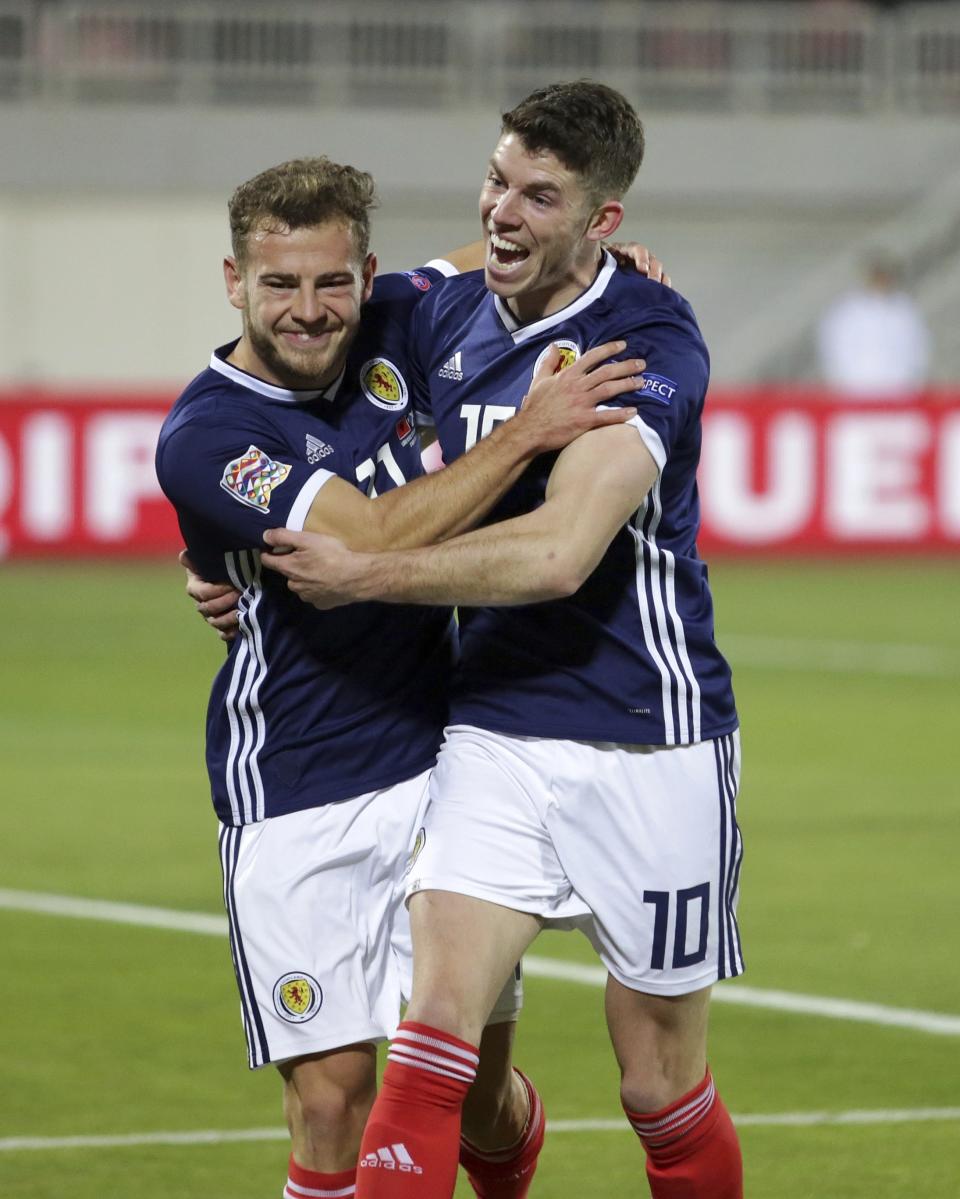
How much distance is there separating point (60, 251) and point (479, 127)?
4710 mm

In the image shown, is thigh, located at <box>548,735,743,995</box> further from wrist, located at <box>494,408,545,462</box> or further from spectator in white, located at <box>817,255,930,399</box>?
spectator in white, located at <box>817,255,930,399</box>

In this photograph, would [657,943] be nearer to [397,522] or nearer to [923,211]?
[397,522]

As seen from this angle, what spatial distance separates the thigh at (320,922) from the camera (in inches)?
176

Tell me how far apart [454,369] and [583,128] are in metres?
0.54

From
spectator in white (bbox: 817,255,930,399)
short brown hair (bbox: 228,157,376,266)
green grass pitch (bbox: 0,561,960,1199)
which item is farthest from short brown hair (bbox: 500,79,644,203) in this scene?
spectator in white (bbox: 817,255,930,399)

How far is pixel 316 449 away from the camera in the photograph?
4590 millimetres

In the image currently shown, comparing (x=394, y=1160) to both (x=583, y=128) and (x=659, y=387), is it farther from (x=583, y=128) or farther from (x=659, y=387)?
(x=583, y=128)

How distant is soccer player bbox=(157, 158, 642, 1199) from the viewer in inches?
174

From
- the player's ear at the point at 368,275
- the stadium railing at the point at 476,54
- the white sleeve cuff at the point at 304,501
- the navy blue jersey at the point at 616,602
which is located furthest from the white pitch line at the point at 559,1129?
the stadium railing at the point at 476,54

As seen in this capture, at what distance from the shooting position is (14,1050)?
640 centimetres

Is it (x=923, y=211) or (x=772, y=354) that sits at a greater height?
(x=923, y=211)

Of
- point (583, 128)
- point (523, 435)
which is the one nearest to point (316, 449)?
point (523, 435)

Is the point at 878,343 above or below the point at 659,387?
below

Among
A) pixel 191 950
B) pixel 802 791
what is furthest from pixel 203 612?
pixel 802 791
